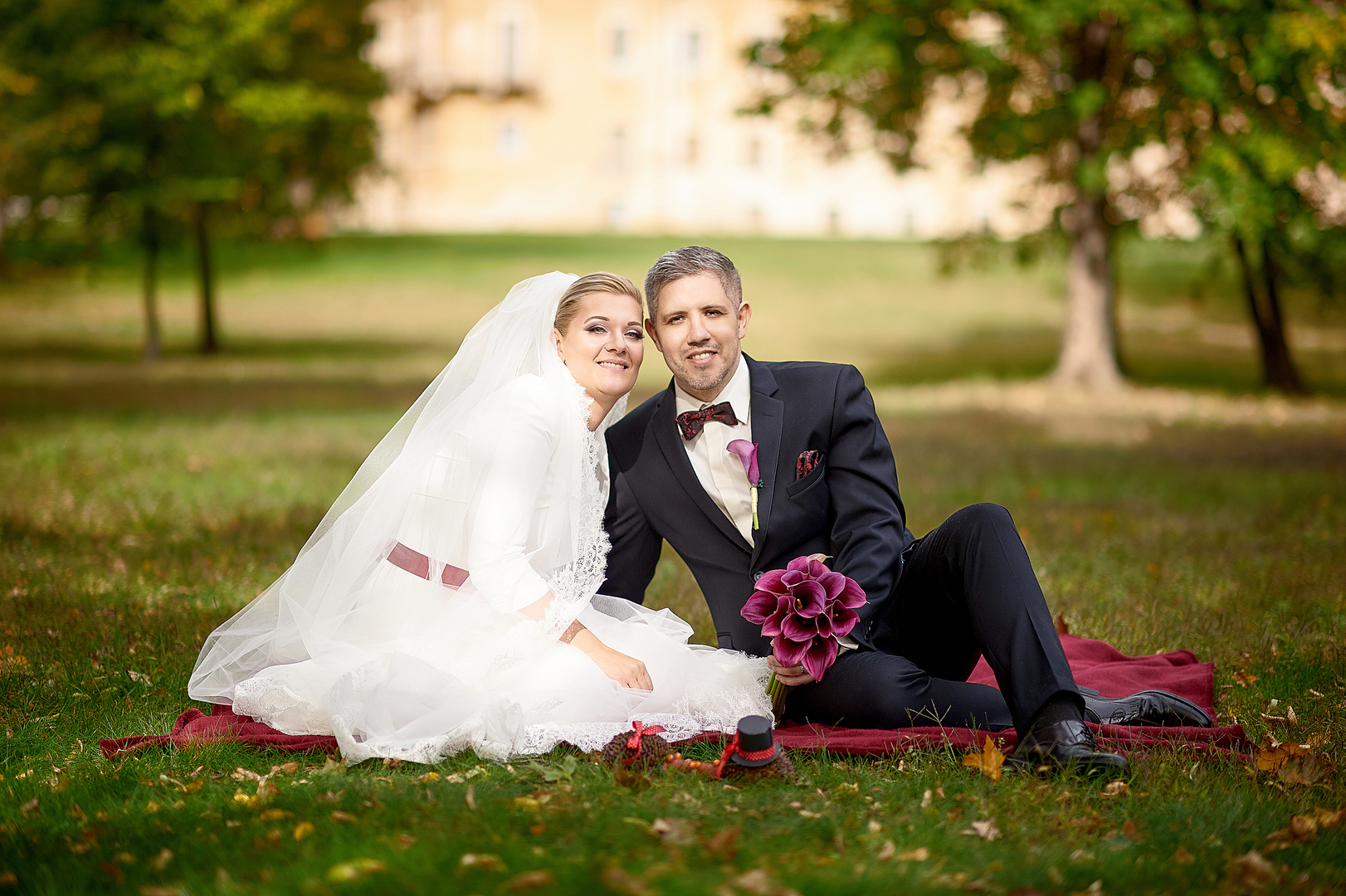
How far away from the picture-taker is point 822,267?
121 ft

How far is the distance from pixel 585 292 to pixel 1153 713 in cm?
278

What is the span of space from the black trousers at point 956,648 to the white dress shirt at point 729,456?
0.66 metres

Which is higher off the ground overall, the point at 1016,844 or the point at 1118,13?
the point at 1118,13

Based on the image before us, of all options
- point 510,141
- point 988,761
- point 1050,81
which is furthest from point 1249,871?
point 510,141

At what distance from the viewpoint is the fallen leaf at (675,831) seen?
345 cm

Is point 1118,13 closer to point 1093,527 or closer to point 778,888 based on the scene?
point 1093,527

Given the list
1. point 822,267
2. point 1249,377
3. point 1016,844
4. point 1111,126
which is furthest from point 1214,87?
point 822,267

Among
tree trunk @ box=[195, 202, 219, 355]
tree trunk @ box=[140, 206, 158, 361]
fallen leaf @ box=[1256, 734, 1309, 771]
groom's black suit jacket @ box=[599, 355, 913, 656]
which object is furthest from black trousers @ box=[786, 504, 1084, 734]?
tree trunk @ box=[195, 202, 219, 355]

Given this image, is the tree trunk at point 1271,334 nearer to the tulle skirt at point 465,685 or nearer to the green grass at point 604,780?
the green grass at point 604,780

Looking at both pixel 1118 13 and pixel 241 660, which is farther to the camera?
pixel 1118 13

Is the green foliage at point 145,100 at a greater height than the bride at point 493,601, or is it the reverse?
the green foliage at point 145,100

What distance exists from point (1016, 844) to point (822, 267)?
3434 centimetres

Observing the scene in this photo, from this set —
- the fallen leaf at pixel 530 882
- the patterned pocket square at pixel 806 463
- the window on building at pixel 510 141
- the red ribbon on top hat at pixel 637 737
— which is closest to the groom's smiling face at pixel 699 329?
the patterned pocket square at pixel 806 463

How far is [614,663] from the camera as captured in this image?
4590 millimetres
